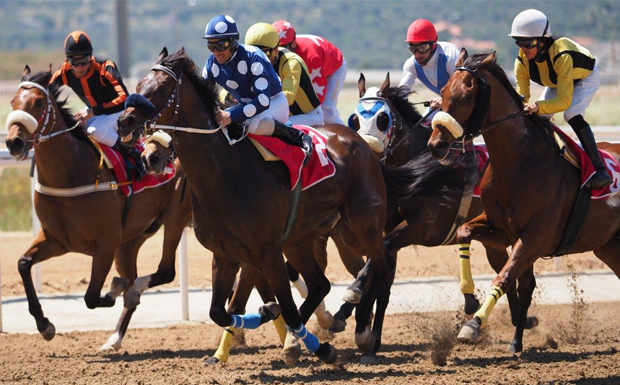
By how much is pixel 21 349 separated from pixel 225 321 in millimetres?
2143

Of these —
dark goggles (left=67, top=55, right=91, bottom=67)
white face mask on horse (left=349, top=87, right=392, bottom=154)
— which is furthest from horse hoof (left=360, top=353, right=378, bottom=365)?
dark goggles (left=67, top=55, right=91, bottom=67)

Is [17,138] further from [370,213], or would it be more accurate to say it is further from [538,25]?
[538,25]

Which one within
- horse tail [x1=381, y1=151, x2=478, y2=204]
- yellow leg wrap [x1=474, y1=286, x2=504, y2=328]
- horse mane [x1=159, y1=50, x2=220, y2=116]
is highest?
horse mane [x1=159, y1=50, x2=220, y2=116]

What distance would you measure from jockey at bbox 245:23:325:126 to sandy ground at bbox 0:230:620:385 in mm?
1478

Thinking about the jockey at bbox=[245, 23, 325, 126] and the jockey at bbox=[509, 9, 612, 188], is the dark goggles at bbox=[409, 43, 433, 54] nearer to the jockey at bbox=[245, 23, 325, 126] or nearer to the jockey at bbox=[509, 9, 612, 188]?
the jockey at bbox=[245, 23, 325, 126]

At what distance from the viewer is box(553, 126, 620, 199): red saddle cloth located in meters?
6.68

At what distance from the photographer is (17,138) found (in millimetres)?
6883

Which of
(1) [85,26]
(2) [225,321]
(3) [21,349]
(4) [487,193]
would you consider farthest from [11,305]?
(1) [85,26]

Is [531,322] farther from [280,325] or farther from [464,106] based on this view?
[464,106]

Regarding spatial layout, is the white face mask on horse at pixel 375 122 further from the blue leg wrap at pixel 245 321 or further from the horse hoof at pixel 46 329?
the horse hoof at pixel 46 329

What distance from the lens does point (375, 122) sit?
25.1ft

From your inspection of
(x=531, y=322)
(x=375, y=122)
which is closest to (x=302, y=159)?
(x=375, y=122)

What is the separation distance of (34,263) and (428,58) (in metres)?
3.54

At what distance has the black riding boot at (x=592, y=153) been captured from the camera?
6645mm
